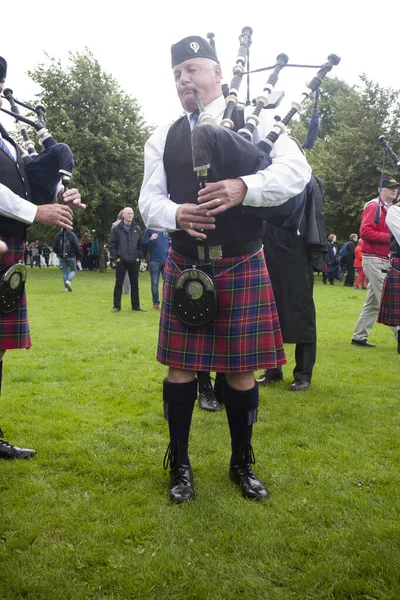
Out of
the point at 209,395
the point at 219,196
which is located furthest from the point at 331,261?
the point at 219,196

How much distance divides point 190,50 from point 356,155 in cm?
2124

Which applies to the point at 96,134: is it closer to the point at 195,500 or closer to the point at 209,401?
the point at 209,401

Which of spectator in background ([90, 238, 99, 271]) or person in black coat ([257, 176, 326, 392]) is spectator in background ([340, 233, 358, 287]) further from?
person in black coat ([257, 176, 326, 392])

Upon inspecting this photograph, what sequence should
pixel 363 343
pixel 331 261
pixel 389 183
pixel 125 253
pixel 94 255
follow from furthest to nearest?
1. pixel 94 255
2. pixel 331 261
3. pixel 125 253
4. pixel 363 343
5. pixel 389 183

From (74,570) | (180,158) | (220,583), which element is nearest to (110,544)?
(74,570)

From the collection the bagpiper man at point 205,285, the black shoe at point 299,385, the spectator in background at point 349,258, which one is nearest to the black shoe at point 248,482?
the bagpiper man at point 205,285

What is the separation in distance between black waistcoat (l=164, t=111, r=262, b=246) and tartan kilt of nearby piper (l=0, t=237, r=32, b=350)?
0.84 meters

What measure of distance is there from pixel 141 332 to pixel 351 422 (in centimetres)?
397

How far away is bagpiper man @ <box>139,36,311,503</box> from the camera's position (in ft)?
7.61

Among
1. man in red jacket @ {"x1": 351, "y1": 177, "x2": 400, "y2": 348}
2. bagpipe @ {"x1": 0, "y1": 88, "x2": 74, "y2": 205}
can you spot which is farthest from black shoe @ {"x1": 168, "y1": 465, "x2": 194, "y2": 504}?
man in red jacket @ {"x1": 351, "y1": 177, "x2": 400, "y2": 348}

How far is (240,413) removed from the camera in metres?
2.47

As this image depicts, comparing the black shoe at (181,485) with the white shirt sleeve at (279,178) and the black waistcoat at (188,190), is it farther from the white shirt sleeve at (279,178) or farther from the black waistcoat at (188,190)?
the white shirt sleeve at (279,178)

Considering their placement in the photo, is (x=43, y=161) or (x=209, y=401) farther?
(x=209, y=401)

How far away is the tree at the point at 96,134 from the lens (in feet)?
66.2
